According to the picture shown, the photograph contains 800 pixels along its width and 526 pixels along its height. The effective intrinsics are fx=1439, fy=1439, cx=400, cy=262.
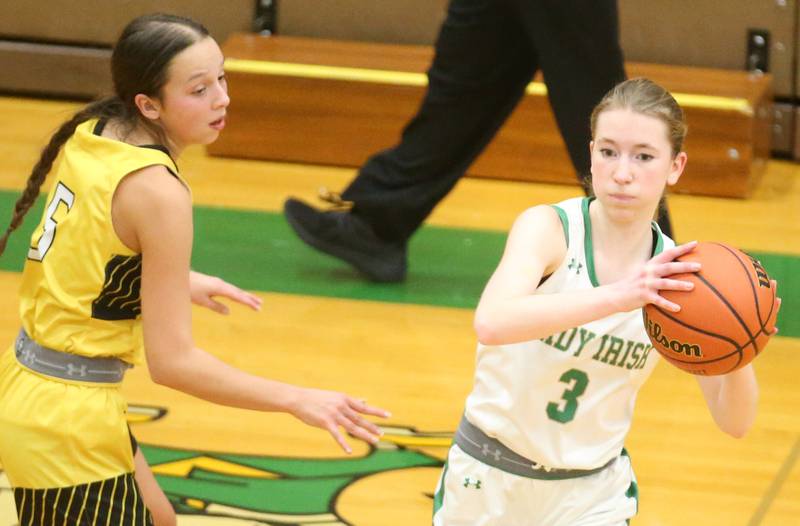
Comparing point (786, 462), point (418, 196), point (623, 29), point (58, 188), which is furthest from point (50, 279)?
point (623, 29)

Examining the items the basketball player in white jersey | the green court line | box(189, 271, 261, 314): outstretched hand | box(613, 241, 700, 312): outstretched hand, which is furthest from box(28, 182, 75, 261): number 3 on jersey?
the green court line

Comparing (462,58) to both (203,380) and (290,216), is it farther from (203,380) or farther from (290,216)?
(203,380)

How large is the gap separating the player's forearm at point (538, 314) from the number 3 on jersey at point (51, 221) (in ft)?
2.67

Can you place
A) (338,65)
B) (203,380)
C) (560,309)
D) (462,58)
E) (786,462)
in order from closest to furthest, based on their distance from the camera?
(560,309) < (203,380) < (786,462) < (462,58) < (338,65)

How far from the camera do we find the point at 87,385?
2732 mm

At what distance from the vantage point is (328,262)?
5.72 meters

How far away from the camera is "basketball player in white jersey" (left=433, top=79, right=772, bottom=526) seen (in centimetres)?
266

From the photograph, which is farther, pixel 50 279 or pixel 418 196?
pixel 418 196

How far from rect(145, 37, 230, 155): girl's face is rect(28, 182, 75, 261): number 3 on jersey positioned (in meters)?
0.23

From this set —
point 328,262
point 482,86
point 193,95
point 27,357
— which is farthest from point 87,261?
point 328,262

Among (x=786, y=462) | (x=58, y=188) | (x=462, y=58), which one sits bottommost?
(x=786, y=462)

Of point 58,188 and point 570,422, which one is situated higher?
point 58,188

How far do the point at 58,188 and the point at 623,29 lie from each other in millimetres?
4745

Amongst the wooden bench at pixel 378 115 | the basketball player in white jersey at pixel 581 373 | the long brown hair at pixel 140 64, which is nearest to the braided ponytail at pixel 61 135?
the long brown hair at pixel 140 64
